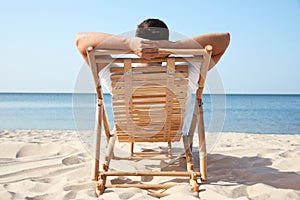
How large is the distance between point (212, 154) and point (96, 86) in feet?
5.60

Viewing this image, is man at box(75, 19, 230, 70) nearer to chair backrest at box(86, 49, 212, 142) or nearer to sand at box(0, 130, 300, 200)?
chair backrest at box(86, 49, 212, 142)

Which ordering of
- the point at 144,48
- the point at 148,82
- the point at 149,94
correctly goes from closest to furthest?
the point at 144,48, the point at 148,82, the point at 149,94

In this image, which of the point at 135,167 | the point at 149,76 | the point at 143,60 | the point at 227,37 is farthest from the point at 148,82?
the point at 135,167

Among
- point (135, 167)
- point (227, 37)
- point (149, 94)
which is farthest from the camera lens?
point (135, 167)

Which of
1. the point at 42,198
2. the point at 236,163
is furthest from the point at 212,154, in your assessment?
the point at 42,198

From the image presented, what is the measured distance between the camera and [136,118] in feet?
9.04

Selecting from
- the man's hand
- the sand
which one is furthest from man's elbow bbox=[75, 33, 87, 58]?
the sand

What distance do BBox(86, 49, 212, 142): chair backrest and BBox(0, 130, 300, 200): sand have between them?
14.6 inches

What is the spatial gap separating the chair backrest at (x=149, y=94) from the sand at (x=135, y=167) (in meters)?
0.37

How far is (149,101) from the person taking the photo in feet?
8.50

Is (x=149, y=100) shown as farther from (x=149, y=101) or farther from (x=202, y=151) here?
(x=202, y=151)

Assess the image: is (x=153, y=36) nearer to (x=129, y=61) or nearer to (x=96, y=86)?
(x=129, y=61)

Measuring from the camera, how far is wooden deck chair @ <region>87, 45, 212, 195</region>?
7.48 feet

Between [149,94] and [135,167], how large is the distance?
930 millimetres
